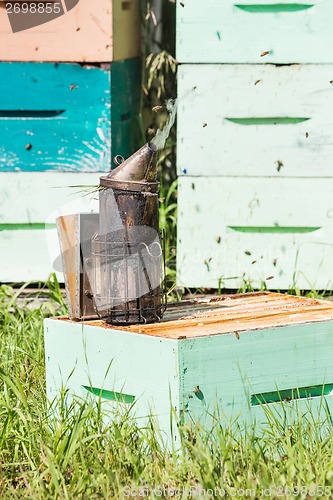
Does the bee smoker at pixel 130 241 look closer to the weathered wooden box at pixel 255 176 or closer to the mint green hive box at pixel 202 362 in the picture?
the mint green hive box at pixel 202 362

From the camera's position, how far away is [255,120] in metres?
2.99

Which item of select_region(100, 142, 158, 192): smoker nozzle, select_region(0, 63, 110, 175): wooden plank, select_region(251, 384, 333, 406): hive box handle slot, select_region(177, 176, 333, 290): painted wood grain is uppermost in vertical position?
select_region(0, 63, 110, 175): wooden plank

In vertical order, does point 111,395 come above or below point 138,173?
below

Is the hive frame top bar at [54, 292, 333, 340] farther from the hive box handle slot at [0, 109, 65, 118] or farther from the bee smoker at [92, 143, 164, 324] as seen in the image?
the hive box handle slot at [0, 109, 65, 118]

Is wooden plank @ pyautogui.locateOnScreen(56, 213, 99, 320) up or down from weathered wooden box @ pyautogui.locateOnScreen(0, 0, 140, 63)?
down

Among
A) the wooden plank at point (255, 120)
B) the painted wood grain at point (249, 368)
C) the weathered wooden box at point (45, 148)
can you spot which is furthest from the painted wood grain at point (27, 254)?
the painted wood grain at point (249, 368)

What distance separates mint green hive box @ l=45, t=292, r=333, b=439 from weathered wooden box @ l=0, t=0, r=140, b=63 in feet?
3.48

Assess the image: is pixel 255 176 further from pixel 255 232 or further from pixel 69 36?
pixel 69 36

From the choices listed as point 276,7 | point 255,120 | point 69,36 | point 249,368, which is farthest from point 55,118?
point 249,368

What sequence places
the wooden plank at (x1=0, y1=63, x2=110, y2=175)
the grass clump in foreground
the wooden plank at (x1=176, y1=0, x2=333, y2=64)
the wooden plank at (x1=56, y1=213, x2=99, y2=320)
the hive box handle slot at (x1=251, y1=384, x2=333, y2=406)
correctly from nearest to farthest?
the grass clump in foreground
the hive box handle slot at (x1=251, y1=384, x2=333, y2=406)
the wooden plank at (x1=56, y1=213, x2=99, y2=320)
the wooden plank at (x1=176, y1=0, x2=333, y2=64)
the wooden plank at (x1=0, y1=63, x2=110, y2=175)

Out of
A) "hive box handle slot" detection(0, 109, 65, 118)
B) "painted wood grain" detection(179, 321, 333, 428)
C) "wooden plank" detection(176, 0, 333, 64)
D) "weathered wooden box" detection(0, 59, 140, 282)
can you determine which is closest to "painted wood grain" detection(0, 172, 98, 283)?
"weathered wooden box" detection(0, 59, 140, 282)

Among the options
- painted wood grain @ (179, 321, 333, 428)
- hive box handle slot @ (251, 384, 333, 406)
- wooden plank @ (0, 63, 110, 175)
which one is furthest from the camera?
wooden plank @ (0, 63, 110, 175)

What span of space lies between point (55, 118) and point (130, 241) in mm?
1044

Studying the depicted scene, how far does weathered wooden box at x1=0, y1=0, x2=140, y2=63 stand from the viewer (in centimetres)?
302
